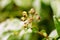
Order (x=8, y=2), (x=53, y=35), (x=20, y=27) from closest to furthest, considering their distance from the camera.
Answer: (x=53, y=35)
(x=20, y=27)
(x=8, y=2)

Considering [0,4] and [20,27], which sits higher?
[0,4]

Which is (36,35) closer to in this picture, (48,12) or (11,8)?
(48,12)

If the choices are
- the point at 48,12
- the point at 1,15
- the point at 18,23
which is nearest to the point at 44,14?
the point at 48,12

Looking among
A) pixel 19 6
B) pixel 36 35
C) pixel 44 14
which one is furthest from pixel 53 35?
pixel 19 6

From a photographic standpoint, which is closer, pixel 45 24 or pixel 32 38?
pixel 32 38

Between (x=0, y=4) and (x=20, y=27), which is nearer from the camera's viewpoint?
(x=20, y=27)

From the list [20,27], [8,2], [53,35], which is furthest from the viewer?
[8,2]

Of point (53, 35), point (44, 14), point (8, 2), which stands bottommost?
point (53, 35)

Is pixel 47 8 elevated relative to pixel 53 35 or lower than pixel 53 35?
elevated

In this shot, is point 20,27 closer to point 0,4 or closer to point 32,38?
point 32,38
